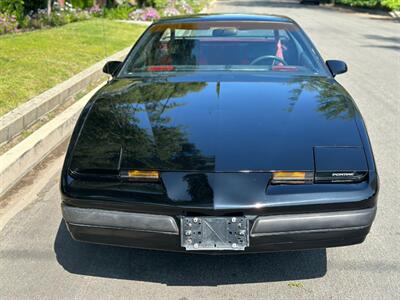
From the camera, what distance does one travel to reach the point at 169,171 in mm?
2887

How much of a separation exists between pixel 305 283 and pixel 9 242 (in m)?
2.03

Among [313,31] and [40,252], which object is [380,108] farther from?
[313,31]

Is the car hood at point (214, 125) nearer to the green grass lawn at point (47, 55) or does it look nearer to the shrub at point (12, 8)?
the green grass lawn at point (47, 55)

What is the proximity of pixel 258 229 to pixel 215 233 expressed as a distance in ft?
0.75

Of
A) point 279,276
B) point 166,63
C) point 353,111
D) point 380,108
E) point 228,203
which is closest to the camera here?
point 228,203

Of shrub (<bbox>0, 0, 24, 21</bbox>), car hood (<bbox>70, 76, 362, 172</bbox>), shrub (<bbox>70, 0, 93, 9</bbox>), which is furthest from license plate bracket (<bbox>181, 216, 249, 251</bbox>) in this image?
shrub (<bbox>70, 0, 93, 9</bbox>)

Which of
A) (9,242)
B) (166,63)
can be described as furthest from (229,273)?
(166,63)

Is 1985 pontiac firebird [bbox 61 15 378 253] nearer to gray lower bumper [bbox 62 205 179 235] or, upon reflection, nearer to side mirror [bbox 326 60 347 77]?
gray lower bumper [bbox 62 205 179 235]

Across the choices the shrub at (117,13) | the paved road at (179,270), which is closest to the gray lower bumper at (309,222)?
the paved road at (179,270)

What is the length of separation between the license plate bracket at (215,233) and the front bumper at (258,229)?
0.14ft

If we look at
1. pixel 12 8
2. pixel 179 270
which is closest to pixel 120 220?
pixel 179 270

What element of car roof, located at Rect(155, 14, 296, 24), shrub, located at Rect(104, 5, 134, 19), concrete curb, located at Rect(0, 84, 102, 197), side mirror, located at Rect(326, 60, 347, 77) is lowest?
shrub, located at Rect(104, 5, 134, 19)

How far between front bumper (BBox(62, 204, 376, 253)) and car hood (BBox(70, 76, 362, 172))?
0.27 meters

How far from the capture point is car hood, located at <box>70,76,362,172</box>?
2.96 metres
